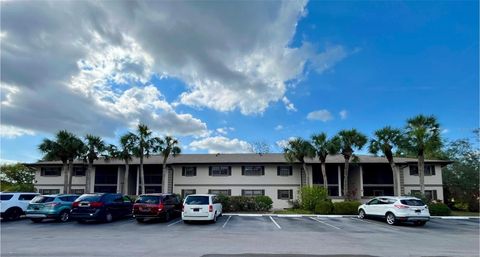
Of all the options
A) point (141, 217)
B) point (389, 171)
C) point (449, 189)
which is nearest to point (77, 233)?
point (141, 217)

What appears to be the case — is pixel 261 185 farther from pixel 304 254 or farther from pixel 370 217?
pixel 304 254

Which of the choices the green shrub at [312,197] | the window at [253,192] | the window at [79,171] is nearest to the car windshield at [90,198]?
the green shrub at [312,197]

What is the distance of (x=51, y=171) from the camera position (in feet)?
119

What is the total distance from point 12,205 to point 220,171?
1849 cm

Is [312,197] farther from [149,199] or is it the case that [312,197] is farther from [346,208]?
[149,199]

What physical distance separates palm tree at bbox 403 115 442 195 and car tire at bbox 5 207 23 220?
2807 centimetres

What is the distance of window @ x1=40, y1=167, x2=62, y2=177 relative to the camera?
3622cm

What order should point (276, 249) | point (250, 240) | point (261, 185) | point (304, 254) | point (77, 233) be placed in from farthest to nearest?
point (261, 185)
point (77, 233)
point (250, 240)
point (276, 249)
point (304, 254)

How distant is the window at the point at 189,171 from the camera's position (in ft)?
113

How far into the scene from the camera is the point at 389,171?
3475 centimetres

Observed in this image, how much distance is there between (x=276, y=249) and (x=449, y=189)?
1358 inches

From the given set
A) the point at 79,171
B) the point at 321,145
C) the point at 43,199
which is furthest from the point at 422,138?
the point at 79,171

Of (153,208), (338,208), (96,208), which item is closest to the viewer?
(96,208)

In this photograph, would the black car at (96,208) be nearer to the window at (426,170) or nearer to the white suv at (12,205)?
the white suv at (12,205)
